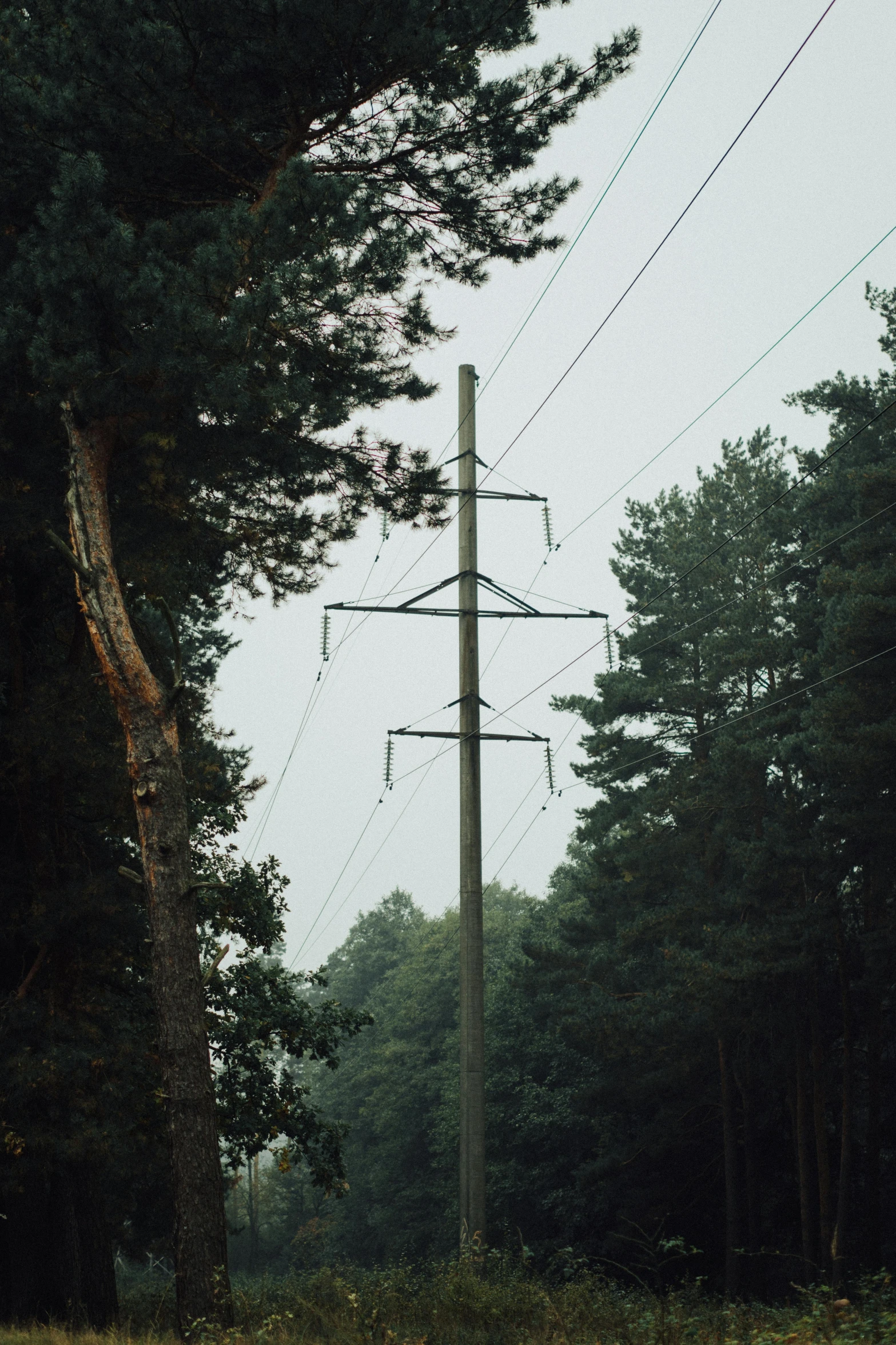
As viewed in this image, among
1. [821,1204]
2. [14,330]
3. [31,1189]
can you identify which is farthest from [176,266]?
[821,1204]

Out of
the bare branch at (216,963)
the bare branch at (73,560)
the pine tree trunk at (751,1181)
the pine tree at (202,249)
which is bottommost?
A: the pine tree trunk at (751,1181)

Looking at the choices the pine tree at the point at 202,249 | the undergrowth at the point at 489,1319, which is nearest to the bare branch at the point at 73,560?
the pine tree at the point at 202,249

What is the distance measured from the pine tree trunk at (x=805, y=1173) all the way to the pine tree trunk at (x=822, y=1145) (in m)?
0.19

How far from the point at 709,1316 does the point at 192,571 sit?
8852 millimetres

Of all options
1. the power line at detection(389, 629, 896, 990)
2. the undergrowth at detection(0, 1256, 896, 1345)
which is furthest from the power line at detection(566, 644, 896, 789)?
the undergrowth at detection(0, 1256, 896, 1345)

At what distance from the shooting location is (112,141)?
876cm

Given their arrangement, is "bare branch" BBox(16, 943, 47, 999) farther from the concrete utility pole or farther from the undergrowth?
the concrete utility pole

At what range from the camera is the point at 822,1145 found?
21.2m

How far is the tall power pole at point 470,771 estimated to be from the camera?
420 inches

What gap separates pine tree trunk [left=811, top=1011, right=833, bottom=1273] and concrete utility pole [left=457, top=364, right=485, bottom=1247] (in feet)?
42.3

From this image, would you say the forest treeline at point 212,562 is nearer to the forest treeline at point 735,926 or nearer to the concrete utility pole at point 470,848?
the forest treeline at point 735,926

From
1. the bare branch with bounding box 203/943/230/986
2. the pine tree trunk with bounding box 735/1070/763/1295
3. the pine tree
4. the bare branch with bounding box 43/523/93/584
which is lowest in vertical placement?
the pine tree trunk with bounding box 735/1070/763/1295

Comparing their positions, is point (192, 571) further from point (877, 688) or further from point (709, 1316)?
point (877, 688)

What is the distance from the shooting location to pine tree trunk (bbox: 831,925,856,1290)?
62.9 feet
